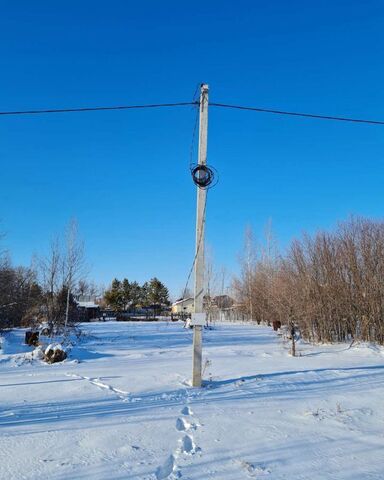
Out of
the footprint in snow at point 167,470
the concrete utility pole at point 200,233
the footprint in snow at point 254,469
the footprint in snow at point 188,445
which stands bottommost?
the footprint in snow at point 254,469

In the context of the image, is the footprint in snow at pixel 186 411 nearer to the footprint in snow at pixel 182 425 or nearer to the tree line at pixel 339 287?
the footprint in snow at pixel 182 425

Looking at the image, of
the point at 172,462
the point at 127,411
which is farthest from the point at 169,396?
the point at 172,462

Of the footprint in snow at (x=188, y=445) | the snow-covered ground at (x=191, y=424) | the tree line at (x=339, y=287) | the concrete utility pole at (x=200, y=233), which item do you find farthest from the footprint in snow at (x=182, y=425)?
the tree line at (x=339, y=287)

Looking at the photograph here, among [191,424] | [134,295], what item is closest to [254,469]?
[191,424]

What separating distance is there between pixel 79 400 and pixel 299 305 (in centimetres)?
1172

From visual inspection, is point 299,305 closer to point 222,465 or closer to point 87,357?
point 87,357

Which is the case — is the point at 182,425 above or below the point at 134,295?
below

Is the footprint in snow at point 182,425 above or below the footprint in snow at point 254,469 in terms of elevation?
above

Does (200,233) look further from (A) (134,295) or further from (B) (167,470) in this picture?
(A) (134,295)

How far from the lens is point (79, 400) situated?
577cm

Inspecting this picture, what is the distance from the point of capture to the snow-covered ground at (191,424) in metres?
3.42

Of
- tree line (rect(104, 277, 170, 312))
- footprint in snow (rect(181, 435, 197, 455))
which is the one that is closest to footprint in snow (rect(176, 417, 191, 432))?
footprint in snow (rect(181, 435, 197, 455))

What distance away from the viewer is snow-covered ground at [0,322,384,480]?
342 centimetres

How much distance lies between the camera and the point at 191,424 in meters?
4.62
